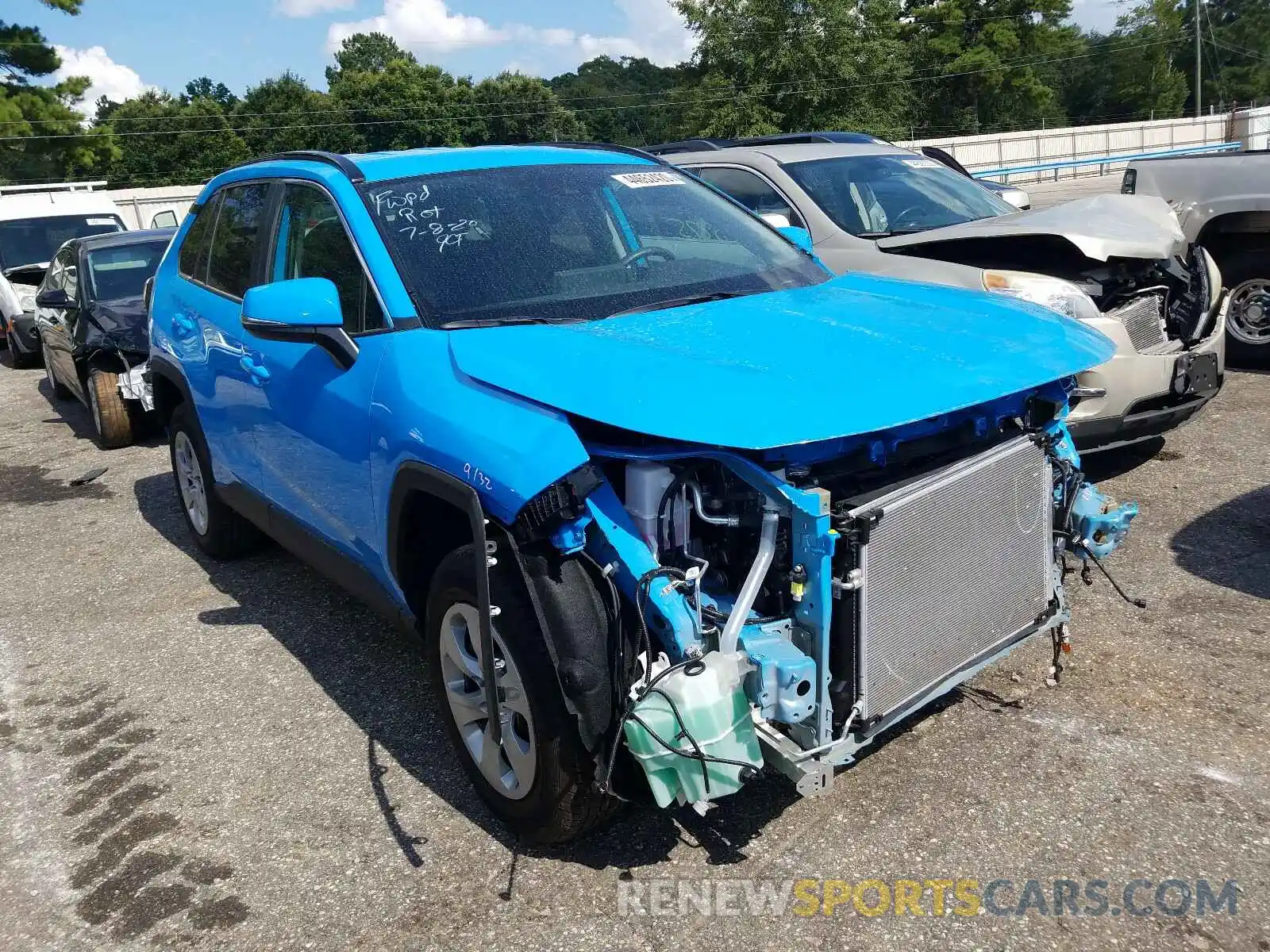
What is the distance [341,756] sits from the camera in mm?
3820

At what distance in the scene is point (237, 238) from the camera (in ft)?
16.0

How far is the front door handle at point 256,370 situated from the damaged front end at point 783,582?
189cm

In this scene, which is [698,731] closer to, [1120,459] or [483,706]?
[483,706]

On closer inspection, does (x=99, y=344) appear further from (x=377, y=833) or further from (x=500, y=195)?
(x=377, y=833)

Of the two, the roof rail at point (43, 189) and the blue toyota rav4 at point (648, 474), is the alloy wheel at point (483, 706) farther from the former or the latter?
the roof rail at point (43, 189)

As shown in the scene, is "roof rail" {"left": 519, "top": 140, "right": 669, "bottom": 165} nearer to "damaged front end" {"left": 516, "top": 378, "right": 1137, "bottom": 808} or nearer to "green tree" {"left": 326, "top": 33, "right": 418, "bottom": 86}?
"damaged front end" {"left": 516, "top": 378, "right": 1137, "bottom": 808}

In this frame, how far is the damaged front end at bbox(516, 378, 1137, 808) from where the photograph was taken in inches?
105

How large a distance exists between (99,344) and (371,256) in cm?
637

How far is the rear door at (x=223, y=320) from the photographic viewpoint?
15.0 ft

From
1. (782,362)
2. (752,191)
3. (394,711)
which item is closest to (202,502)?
(394,711)

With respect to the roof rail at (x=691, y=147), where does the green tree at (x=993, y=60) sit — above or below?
above

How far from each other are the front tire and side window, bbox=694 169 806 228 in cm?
459

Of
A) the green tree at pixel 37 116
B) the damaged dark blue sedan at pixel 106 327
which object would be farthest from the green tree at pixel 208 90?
the damaged dark blue sedan at pixel 106 327

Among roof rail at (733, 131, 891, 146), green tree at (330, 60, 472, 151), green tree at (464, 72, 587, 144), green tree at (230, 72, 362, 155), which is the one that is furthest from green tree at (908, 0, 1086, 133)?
roof rail at (733, 131, 891, 146)
